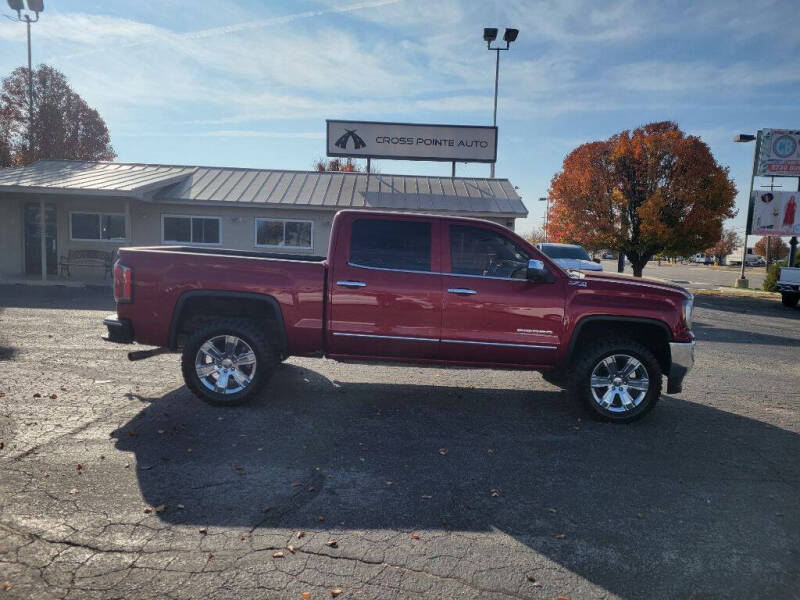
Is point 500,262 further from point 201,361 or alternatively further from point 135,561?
point 135,561

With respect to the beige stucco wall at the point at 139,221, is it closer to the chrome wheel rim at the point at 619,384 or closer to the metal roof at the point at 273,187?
the metal roof at the point at 273,187

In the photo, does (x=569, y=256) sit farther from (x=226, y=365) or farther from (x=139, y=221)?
(x=139, y=221)

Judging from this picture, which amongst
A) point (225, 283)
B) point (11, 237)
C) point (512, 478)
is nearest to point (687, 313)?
point (512, 478)

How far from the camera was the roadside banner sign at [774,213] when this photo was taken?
79.7 ft

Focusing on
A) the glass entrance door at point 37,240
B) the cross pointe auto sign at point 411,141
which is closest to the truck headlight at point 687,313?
the cross pointe auto sign at point 411,141

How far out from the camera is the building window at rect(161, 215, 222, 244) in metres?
18.9

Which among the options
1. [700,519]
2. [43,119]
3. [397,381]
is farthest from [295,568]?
[43,119]

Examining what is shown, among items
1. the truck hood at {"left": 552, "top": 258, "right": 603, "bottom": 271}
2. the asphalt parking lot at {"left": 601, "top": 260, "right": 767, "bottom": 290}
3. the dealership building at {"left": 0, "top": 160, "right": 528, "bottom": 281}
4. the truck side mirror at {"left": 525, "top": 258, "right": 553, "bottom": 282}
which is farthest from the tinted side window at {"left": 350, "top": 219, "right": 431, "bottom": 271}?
the asphalt parking lot at {"left": 601, "top": 260, "right": 767, "bottom": 290}

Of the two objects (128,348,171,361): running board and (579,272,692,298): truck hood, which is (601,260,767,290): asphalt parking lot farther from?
(128,348,171,361): running board

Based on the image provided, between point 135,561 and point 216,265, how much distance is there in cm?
311

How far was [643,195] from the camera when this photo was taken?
22797 millimetres

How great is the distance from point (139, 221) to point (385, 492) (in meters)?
17.8

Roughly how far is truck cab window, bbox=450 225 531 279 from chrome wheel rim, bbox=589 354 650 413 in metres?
1.31

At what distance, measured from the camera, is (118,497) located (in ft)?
12.2
